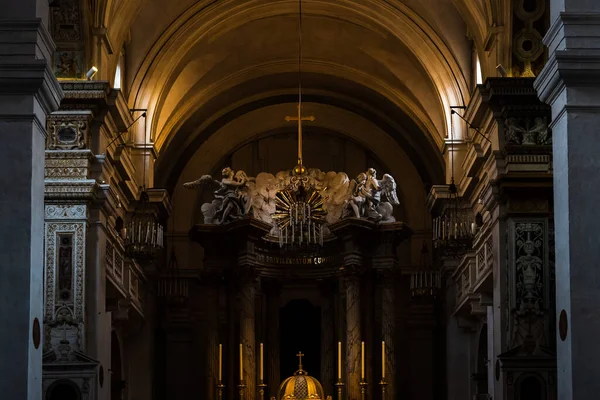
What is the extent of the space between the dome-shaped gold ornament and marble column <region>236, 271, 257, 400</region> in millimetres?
1104

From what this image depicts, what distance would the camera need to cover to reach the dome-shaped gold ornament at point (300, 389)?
84.6 ft

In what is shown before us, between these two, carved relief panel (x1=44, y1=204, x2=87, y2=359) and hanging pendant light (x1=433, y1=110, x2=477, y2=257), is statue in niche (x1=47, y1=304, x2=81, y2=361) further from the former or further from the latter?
hanging pendant light (x1=433, y1=110, x2=477, y2=257)

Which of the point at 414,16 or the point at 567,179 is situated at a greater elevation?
the point at 414,16

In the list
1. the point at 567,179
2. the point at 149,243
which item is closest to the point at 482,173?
the point at 149,243

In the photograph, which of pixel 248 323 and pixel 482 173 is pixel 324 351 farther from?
pixel 482 173

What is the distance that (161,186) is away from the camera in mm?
28953

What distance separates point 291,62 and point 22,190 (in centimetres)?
1588

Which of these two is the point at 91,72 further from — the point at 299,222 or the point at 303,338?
the point at 303,338

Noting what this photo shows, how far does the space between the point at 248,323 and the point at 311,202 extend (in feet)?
8.96

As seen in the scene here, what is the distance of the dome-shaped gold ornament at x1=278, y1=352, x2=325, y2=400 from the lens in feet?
84.6

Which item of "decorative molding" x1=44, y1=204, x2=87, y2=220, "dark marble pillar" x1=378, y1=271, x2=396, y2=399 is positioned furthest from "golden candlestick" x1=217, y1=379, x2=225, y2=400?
"decorative molding" x1=44, y1=204, x2=87, y2=220

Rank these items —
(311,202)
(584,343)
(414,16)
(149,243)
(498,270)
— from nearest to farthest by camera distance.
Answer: (584,343) → (498,270) → (149,243) → (414,16) → (311,202)

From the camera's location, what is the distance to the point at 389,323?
27344 mm

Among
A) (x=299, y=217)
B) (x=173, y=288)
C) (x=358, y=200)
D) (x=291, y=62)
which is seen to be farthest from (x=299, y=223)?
(x=291, y=62)
